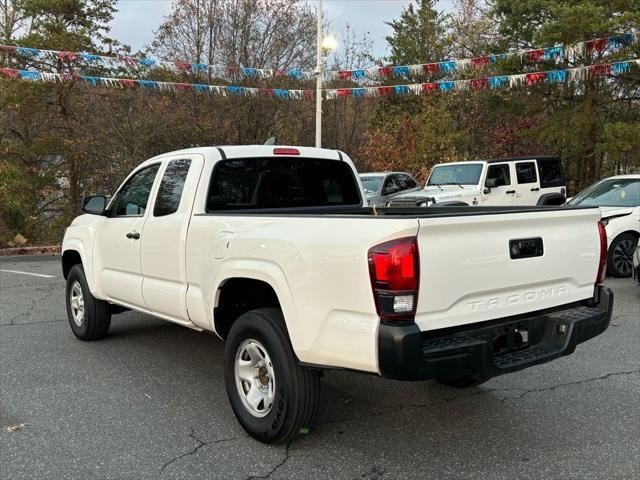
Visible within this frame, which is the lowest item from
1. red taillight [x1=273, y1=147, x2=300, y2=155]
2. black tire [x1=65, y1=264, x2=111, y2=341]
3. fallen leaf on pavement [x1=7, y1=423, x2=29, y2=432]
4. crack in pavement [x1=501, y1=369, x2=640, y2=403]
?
fallen leaf on pavement [x1=7, y1=423, x2=29, y2=432]

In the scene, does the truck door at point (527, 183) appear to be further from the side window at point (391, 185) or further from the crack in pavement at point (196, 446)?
the crack in pavement at point (196, 446)

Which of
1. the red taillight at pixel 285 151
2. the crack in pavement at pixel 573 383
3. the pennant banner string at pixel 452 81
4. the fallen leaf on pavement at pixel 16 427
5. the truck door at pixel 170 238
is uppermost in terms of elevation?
the pennant banner string at pixel 452 81

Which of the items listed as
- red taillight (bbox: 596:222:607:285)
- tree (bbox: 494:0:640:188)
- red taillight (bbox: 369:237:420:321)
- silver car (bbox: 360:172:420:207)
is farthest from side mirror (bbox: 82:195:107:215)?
tree (bbox: 494:0:640:188)

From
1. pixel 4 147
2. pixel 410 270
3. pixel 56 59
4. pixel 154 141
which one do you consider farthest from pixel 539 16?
pixel 410 270

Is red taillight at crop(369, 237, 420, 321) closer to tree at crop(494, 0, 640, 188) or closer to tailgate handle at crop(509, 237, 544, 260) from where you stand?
tailgate handle at crop(509, 237, 544, 260)

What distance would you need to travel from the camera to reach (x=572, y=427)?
12.0 feet

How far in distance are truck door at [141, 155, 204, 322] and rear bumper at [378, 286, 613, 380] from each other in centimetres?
200

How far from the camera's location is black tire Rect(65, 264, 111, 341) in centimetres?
562

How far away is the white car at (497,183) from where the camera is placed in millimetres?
12836

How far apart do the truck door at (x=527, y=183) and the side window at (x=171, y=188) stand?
10.9 metres

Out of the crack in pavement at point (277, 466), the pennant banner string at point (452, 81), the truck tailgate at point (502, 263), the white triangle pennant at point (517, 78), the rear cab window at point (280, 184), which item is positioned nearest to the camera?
the truck tailgate at point (502, 263)

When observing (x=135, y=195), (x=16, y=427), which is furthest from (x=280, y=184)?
(x=16, y=427)

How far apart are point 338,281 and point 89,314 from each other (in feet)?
12.2

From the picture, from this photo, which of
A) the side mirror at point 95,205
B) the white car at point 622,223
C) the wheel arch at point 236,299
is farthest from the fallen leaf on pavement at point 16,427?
the white car at point 622,223
